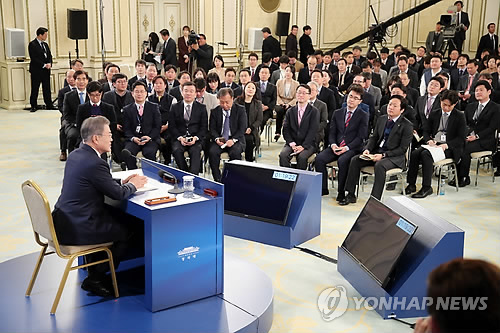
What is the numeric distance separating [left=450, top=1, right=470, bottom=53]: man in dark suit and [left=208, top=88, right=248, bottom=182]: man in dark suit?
10.2 metres

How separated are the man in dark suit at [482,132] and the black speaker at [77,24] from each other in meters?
8.45

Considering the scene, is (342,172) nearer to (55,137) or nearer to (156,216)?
(156,216)

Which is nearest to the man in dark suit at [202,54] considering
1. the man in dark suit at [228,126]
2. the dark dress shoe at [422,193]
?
the man in dark suit at [228,126]

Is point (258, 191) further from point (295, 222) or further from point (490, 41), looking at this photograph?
point (490, 41)

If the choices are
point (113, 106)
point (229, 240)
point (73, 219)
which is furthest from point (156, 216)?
point (113, 106)

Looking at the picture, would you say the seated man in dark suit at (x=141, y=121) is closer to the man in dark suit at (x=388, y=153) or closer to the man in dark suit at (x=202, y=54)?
the man in dark suit at (x=388, y=153)

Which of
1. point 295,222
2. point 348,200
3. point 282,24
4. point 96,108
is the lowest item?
point 348,200

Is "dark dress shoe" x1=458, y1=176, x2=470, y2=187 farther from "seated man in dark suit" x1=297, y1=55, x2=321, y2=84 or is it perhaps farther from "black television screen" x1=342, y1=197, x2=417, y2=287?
"seated man in dark suit" x1=297, y1=55, x2=321, y2=84

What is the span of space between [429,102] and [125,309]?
574cm

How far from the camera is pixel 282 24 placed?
16578 millimetres

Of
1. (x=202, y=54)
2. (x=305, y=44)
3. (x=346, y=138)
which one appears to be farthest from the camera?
(x=305, y=44)

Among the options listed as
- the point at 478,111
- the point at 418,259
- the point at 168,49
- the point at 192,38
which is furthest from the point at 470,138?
the point at 168,49

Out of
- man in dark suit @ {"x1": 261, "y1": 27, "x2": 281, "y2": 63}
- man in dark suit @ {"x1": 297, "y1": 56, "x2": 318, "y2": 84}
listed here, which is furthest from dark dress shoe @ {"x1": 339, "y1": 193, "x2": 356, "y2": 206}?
man in dark suit @ {"x1": 261, "y1": 27, "x2": 281, "y2": 63}

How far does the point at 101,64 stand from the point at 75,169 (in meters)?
10.6
